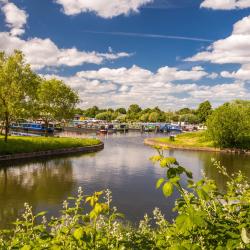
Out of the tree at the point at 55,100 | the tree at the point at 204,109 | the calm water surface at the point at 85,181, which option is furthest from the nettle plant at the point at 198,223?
the tree at the point at 204,109

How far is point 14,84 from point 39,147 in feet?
39.9

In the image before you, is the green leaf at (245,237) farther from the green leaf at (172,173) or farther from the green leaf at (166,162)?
the green leaf at (166,162)

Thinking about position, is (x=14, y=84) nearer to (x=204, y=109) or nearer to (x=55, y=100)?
(x=55, y=100)

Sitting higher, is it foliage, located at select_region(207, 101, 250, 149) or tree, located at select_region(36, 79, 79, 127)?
tree, located at select_region(36, 79, 79, 127)

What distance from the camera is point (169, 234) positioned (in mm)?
5523

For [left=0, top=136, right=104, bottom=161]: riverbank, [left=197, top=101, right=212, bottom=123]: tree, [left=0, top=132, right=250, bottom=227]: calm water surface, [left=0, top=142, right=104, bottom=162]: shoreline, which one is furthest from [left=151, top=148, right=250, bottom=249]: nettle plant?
[left=197, top=101, right=212, bottom=123]: tree

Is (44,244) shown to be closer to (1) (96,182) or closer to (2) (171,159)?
(2) (171,159)

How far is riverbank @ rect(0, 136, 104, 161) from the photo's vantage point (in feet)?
171

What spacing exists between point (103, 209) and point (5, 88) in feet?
172

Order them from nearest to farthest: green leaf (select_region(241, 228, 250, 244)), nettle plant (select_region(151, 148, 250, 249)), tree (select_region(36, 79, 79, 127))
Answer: green leaf (select_region(241, 228, 250, 244)) < nettle plant (select_region(151, 148, 250, 249)) < tree (select_region(36, 79, 79, 127))

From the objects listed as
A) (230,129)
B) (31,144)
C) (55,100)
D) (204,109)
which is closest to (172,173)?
(31,144)

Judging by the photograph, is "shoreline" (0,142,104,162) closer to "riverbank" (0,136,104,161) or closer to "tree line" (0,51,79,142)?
"riverbank" (0,136,104,161)

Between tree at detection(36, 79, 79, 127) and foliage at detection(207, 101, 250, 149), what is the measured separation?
121 ft

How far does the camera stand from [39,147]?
191 ft
